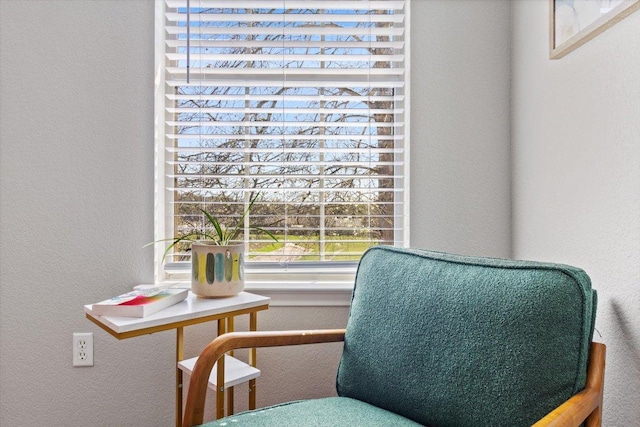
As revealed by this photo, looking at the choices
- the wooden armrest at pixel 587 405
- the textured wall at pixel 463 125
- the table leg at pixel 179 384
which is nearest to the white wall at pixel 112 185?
the textured wall at pixel 463 125

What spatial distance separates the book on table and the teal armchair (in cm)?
22

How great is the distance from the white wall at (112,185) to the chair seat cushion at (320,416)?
20.2 inches

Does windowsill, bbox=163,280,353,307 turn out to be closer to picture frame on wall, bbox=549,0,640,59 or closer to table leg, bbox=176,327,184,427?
table leg, bbox=176,327,184,427

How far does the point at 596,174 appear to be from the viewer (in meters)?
1.07

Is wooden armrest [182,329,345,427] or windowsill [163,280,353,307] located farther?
windowsill [163,280,353,307]

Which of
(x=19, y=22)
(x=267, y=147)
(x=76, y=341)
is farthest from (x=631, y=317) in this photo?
(x=19, y=22)

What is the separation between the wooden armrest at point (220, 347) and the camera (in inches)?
38.4

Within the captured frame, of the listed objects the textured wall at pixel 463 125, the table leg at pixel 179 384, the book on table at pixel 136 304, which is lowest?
the table leg at pixel 179 384

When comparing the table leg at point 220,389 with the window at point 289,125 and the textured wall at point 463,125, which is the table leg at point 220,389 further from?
the textured wall at point 463,125

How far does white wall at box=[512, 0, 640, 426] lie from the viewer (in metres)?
0.96

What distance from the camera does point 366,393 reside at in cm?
108

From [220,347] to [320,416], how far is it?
290 mm

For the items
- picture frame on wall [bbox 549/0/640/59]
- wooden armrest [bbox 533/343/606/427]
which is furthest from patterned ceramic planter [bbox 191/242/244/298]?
picture frame on wall [bbox 549/0/640/59]

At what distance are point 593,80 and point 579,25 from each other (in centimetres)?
15
